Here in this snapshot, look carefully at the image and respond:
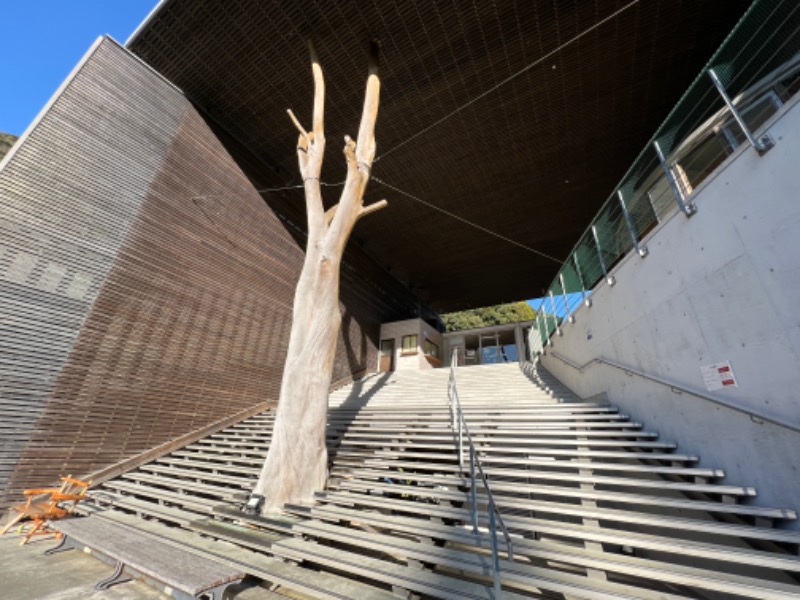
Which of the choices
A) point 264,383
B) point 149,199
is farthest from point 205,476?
point 149,199

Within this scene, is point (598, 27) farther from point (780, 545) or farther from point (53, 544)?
point (53, 544)

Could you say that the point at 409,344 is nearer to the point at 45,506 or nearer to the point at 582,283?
the point at 582,283

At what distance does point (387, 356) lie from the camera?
48.2 ft

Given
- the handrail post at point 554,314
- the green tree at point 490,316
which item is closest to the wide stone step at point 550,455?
the handrail post at point 554,314

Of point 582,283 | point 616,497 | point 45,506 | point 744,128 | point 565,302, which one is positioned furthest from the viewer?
point 565,302

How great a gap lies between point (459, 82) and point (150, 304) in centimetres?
865

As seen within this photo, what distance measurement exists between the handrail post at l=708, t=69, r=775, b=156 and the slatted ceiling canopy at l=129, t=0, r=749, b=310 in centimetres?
492

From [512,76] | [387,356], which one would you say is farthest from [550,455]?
[387,356]

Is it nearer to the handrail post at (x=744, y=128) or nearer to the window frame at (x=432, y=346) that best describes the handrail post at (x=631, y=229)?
the handrail post at (x=744, y=128)

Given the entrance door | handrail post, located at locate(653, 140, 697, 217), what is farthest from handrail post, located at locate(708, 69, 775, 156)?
the entrance door

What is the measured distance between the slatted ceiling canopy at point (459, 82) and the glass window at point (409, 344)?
5517mm

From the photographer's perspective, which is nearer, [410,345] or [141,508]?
[141,508]

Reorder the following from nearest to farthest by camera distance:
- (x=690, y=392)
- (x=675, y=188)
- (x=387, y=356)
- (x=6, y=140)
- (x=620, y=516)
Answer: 1. (x=620, y=516)
2. (x=690, y=392)
3. (x=675, y=188)
4. (x=6, y=140)
5. (x=387, y=356)

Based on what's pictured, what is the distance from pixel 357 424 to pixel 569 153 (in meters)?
9.83
